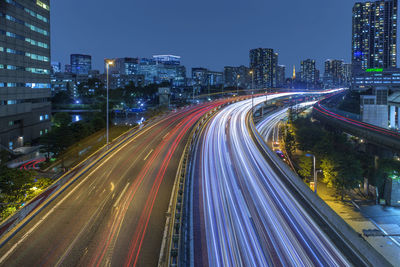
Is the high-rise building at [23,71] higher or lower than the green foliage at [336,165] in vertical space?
higher

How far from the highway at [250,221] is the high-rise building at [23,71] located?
40185mm

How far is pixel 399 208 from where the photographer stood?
1316 inches

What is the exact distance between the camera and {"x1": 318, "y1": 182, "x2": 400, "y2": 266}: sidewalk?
24337mm

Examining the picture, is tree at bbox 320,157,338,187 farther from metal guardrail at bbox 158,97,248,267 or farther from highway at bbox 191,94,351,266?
metal guardrail at bbox 158,97,248,267

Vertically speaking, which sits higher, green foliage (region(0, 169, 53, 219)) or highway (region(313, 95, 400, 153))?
highway (region(313, 95, 400, 153))

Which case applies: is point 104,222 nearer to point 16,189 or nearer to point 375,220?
point 16,189

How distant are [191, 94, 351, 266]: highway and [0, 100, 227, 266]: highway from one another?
2468mm

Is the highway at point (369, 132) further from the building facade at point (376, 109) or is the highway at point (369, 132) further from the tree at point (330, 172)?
the tree at point (330, 172)

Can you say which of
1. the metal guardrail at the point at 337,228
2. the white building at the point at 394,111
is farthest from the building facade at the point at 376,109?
the metal guardrail at the point at 337,228

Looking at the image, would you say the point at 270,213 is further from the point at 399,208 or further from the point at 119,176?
the point at 399,208

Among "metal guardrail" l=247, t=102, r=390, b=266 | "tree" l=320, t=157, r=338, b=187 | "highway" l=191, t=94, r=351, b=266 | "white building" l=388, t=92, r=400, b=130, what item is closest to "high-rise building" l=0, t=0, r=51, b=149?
"highway" l=191, t=94, r=351, b=266

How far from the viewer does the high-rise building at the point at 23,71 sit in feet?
164

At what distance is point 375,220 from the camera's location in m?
29.9

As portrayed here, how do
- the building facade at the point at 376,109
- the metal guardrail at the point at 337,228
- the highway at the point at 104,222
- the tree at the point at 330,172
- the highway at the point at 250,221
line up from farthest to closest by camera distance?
the building facade at the point at 376,109 → the tree at the point at 330,172 → the highway at the point at 250,221 → the metal guardrail at the point at 337,228 → the highway at the point at 104,222
